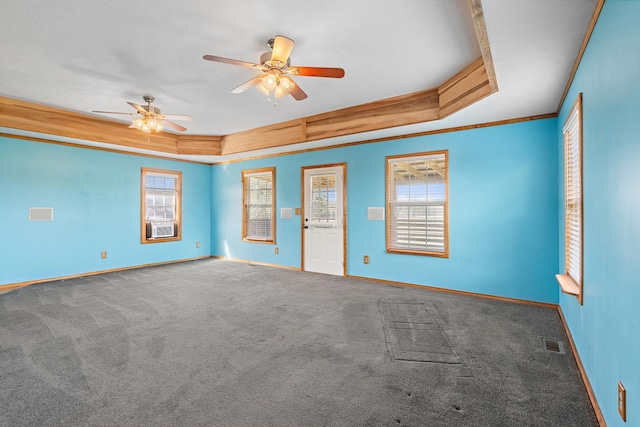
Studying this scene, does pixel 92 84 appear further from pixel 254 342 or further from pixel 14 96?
pixel 254 342

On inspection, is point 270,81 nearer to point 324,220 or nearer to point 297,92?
point 297,92

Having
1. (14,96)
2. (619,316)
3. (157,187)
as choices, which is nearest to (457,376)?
(619,316)

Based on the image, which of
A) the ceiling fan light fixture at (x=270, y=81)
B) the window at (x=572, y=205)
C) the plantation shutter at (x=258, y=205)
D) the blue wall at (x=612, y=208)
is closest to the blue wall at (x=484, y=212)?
the window at (x=572, y=205)

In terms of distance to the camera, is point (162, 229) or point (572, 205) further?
point (162, 229)

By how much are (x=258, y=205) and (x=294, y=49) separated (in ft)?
13.9

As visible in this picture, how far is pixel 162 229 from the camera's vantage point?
6527mm

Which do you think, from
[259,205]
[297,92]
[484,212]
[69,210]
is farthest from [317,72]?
[69,210]

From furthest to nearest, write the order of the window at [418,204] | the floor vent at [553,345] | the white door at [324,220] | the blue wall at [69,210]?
the white door at [324,220], the blue wall at [69,210], the window at [418,204], the floor vent at [553,345]

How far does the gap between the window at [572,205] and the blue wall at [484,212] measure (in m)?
0.67

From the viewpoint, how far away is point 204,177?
24.0 ft

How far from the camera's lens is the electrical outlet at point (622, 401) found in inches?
52.4

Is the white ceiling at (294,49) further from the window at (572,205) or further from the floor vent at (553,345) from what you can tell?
the floor vent at (553,345)

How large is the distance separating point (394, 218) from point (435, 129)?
57.9 inches

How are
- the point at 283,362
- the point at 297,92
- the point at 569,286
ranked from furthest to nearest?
1. the point at 297,92
2. the point at 569,286
3. the point at 283,362
